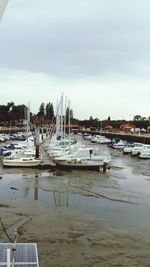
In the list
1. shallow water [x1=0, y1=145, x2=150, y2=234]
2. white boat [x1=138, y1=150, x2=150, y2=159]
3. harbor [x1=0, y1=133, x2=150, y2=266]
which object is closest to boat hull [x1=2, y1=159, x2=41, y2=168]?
shallow water [x1=0, y1=145, x2=150, y2=234]

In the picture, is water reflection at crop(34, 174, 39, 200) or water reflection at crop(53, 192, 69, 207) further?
water reflection at crop(34, 174, 39, 200)

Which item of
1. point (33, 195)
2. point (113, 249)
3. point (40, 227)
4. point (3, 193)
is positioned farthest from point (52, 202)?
point (113, 249)

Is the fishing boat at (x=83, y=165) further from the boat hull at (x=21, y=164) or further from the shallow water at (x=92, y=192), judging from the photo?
the boat hull at (x=21, y=164)

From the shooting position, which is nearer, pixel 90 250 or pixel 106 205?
pixel 90 250

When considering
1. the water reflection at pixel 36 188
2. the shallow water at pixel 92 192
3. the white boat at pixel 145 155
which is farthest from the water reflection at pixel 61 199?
the white boat at pixel 145 155

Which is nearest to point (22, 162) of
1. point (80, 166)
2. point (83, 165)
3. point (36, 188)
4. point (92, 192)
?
point (80, 166)

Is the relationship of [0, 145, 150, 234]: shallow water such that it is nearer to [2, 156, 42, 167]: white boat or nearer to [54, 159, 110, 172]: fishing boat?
[54, 159, 110, 172]: fishing boat

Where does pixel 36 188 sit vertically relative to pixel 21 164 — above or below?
below

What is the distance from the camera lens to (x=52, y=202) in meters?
24.0

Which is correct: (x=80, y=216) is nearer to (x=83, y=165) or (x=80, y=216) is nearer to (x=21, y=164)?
(x=83, y=165)

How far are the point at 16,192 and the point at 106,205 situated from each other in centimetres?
701

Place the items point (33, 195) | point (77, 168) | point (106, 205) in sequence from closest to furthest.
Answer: point (106, 205) → point (33, 195) → point (77, 168)

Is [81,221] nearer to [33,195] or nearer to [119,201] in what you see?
[119,201]

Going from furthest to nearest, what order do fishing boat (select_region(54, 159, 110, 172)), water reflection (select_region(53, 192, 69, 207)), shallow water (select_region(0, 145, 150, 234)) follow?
fishing boat (select_region(54, 159, 110, 172)) → water reflection (select_region(53, 192, 69, 207)) → shallow water (select_region(0, 145, 150, 234))
